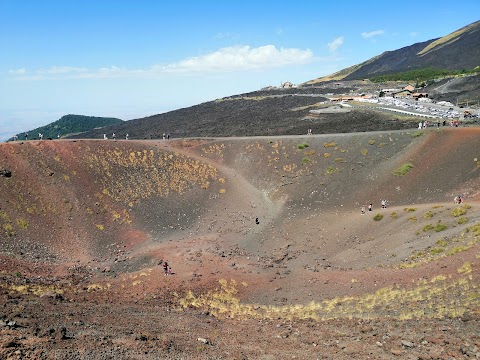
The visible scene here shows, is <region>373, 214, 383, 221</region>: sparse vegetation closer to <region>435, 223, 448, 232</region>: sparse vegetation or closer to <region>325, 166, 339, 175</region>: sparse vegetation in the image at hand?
<region>435, 223, 448, 232</region>: sparse vegetation

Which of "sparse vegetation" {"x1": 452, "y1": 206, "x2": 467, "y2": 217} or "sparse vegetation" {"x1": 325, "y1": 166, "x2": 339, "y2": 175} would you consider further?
"sparse vegetation" {"x1": 325, "y1": 166, "x2": 339, "y2": 175}

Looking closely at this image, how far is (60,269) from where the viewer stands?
38938 millimetres

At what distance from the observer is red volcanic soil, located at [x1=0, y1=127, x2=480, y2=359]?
21359 mm

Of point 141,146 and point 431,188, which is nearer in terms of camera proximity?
point 431,188

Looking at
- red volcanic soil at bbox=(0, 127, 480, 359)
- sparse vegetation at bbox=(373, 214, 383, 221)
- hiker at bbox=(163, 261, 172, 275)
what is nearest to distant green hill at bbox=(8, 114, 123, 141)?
red volcanic soil at bbox=(0, 127, 480, 359)

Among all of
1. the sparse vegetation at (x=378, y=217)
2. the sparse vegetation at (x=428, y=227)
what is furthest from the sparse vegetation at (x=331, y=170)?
the sparse vegetation at (x=428, y=227)

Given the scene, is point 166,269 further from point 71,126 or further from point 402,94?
point 71,126

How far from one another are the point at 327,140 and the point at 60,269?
46.9m

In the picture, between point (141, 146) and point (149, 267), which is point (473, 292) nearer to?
point (149, 267)

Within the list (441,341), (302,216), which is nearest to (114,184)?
(302,216)

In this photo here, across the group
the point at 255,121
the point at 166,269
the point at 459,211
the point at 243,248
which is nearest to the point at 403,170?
the point at 459,211

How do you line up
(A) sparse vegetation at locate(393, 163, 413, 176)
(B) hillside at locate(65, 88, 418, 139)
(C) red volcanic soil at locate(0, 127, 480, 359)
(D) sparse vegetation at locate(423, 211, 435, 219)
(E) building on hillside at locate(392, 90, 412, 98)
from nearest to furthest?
(C) red volcanic soil at locate(0, 127, 480, 359)
(D) sparse vegetation at locate(423, 211, 435, 219)
(A) sparse vegetation at locate(393, 163, 413, 176)
(B) hillside at locate(65, 88, 418, 139)
(E) building on hillside at locate(392, 90, 412, 98)

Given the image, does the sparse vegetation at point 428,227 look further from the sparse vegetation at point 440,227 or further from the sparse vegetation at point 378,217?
the sparse vegetation at point 378,217

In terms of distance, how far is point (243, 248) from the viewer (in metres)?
45.1
